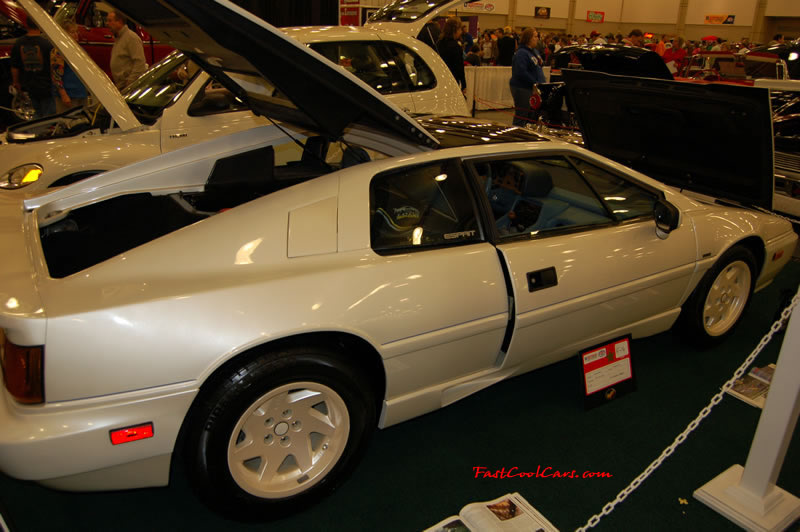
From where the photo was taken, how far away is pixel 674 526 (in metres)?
2.29

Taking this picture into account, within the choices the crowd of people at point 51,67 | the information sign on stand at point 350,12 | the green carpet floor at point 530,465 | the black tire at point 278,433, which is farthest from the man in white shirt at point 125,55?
the black tire at point 278,433

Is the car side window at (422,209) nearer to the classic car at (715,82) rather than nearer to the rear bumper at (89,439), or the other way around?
the rear bumper at (89,439)

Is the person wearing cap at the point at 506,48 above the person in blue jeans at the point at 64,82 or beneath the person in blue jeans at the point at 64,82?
above

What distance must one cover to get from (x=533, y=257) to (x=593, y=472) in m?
0.98

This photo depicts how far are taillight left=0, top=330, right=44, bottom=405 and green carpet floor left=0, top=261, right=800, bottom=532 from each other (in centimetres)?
58

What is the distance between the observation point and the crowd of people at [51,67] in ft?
22.4

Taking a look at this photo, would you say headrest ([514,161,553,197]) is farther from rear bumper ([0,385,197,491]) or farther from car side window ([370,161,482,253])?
rear bumper ([0,385,197,491])

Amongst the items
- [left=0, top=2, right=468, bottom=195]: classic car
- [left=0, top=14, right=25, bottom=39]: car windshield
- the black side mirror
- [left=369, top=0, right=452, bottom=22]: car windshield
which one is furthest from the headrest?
[left=0, top=14, right=25, bottom=39]: car windshield

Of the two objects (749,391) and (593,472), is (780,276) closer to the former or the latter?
(749,391)

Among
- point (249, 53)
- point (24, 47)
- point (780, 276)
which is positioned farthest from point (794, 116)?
point (24, 47)

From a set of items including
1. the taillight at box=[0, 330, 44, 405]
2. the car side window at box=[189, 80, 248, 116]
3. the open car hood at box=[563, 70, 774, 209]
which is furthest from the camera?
the car side window at box=[189, 80, 248, 116]

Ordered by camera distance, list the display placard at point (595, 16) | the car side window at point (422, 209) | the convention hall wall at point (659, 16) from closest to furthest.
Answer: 1. the car side window at point (422, 209)
2. the convention hall wall at point (659, 16)
3. the display placard at point (595, 16)

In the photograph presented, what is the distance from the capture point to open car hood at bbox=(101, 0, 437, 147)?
1860mm

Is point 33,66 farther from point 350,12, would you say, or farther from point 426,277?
point 426,277
